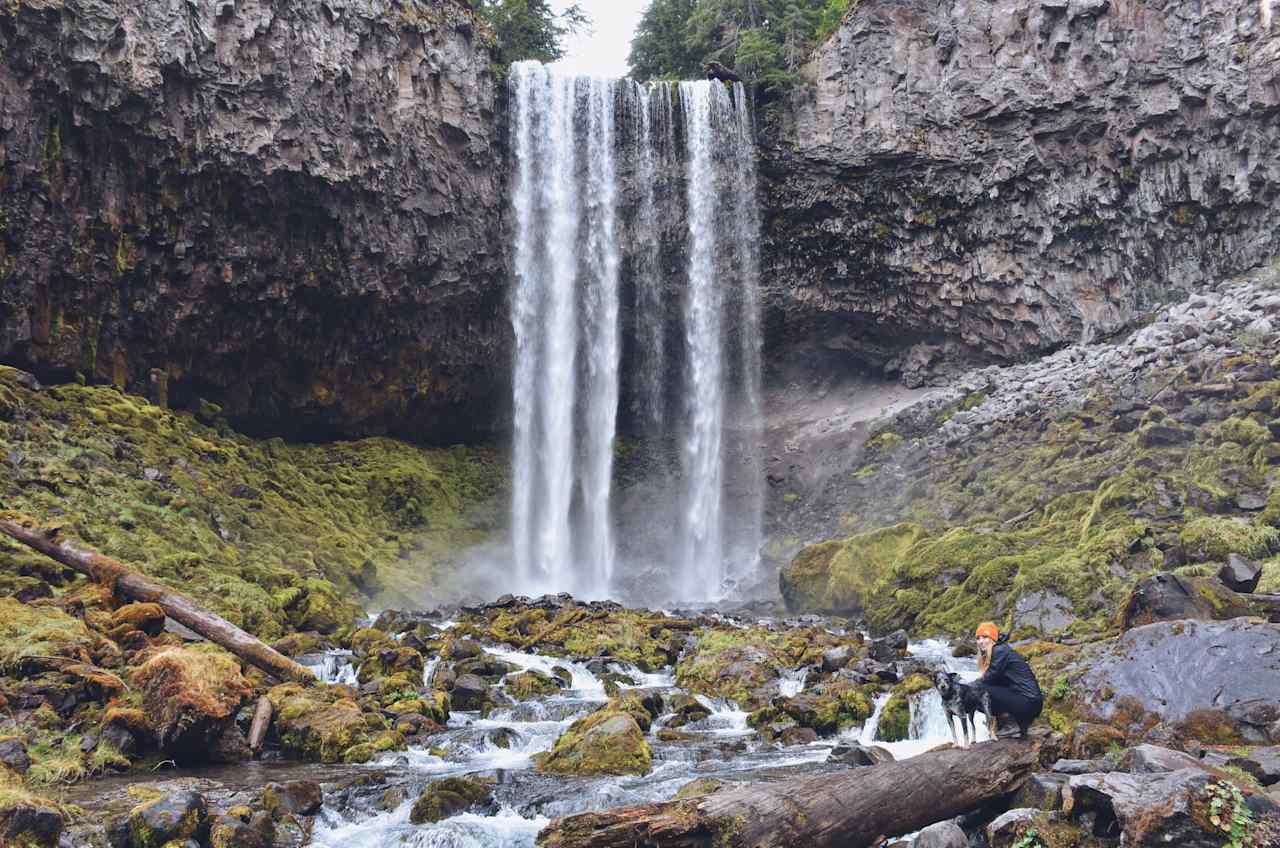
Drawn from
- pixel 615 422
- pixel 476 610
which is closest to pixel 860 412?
pixel 615 422

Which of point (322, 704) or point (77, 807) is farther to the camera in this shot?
point (322, 704)

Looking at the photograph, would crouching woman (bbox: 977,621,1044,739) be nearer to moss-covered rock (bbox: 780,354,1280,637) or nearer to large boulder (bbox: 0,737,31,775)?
moss-covered rock (bbox: 780,354,1280,637)

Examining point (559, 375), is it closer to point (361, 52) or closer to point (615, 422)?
point (615, 422)

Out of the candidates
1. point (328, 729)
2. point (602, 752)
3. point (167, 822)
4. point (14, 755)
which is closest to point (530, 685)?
point (328, 729)

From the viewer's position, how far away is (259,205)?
2306cm

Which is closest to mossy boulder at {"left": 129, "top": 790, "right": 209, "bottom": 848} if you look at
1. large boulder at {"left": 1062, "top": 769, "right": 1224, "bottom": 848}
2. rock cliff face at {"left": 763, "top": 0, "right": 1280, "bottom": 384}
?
large boulder at {"left": 1062, "top": 769, "right": 1224, "bottom": 848}

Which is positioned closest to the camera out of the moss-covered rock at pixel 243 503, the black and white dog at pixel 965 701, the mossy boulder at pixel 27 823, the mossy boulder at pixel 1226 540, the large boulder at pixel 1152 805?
the large boulder at pixel 1152 805

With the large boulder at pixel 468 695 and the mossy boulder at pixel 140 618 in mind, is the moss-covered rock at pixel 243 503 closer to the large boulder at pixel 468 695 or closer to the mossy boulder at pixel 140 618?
the mossy boulder at pixel 140 618

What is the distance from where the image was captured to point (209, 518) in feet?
63.2

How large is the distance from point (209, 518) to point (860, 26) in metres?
23.9

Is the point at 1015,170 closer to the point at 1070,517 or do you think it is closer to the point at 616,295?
the point at 616,295

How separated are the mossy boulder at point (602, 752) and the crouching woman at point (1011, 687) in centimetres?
332

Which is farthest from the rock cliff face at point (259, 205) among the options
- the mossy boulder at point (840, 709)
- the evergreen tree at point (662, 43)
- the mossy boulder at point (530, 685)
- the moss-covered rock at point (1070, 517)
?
the mossy boulder at point (840, 709)

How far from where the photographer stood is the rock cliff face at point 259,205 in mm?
19672
